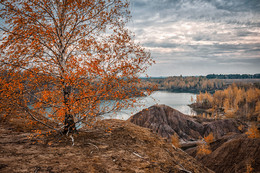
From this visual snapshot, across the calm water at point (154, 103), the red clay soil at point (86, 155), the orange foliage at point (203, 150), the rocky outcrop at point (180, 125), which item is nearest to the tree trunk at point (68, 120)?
the red clay soil at point (86, 155)

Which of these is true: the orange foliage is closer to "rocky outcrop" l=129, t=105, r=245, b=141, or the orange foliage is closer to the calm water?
the calm water

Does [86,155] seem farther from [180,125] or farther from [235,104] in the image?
[235,104]

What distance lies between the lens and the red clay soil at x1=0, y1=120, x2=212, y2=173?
546 cm

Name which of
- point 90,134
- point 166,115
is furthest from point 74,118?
point 166,115

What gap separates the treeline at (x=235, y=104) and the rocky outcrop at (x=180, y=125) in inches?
1186

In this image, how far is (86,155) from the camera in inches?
258

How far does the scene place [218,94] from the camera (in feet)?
461

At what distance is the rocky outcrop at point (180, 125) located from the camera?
214 feet

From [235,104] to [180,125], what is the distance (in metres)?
72.1

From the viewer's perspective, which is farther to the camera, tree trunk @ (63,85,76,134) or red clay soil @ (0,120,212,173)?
tree trunk @ (63,85,76,134)

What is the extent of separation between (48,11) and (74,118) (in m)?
6.05

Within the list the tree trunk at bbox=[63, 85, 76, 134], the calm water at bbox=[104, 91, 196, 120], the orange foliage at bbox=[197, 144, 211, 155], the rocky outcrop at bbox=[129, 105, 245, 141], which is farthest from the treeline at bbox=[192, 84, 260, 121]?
the tree trunk at bbox=[63, 85, 76, 134]

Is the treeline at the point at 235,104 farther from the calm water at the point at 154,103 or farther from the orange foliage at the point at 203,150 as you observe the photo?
the orange foliage at the point at 203,150

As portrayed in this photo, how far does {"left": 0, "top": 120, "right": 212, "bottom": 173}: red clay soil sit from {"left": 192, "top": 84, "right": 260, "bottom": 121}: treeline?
339 feet
